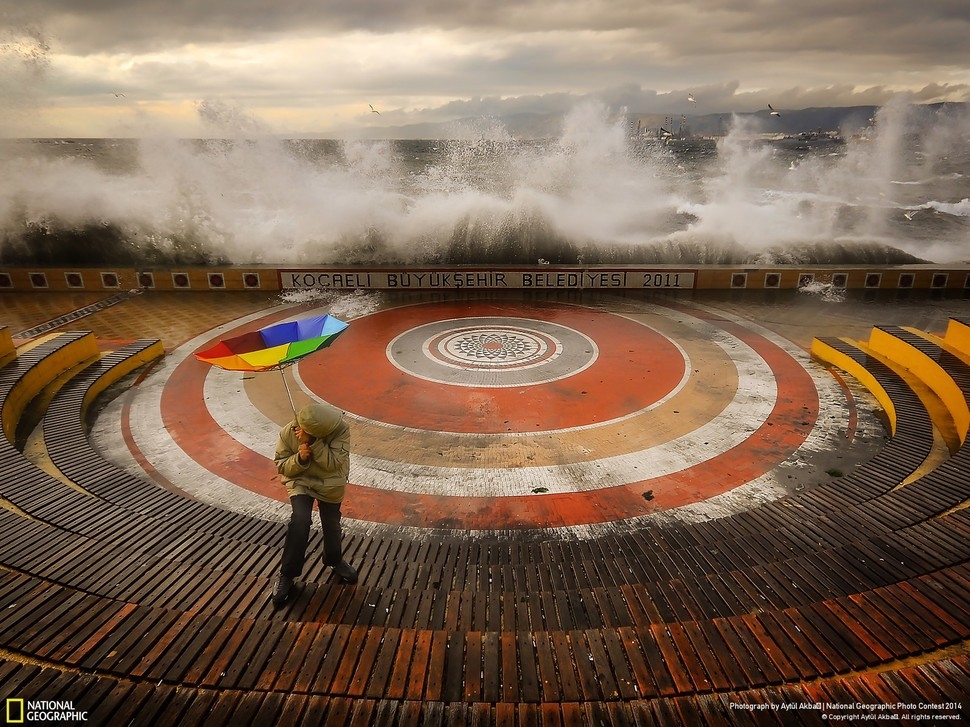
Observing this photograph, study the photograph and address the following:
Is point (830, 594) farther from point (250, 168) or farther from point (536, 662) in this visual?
point (250, 168)

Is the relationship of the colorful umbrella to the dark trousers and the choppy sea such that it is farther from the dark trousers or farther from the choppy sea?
the choppy sea

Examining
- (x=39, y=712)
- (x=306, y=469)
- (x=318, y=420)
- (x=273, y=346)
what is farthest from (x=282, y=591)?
(x=273, y=346)

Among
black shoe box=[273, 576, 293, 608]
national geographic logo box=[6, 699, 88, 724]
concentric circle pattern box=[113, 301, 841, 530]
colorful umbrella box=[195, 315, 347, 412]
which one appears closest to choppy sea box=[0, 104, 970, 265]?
concentric circle pattern box=[113, 301, 841, 530]

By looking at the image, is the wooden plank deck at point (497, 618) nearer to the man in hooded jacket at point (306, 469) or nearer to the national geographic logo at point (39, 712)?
the national geographic logo at point (39, 712)

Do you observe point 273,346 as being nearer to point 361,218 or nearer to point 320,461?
point 320,461

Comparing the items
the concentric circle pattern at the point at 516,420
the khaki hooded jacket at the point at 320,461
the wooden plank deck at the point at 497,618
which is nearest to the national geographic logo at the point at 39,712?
the wooden plank deck at the point at 497,618

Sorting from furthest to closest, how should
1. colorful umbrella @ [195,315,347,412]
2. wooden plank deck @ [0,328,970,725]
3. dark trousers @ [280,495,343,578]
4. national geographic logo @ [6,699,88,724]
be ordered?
colorful umbrella @ [195,315,347,412] < dark trousers @ [280,495,343,578] < wooden plank deck @ [0,328,970,725] < national geographic logo @ [6,699,88,724]
